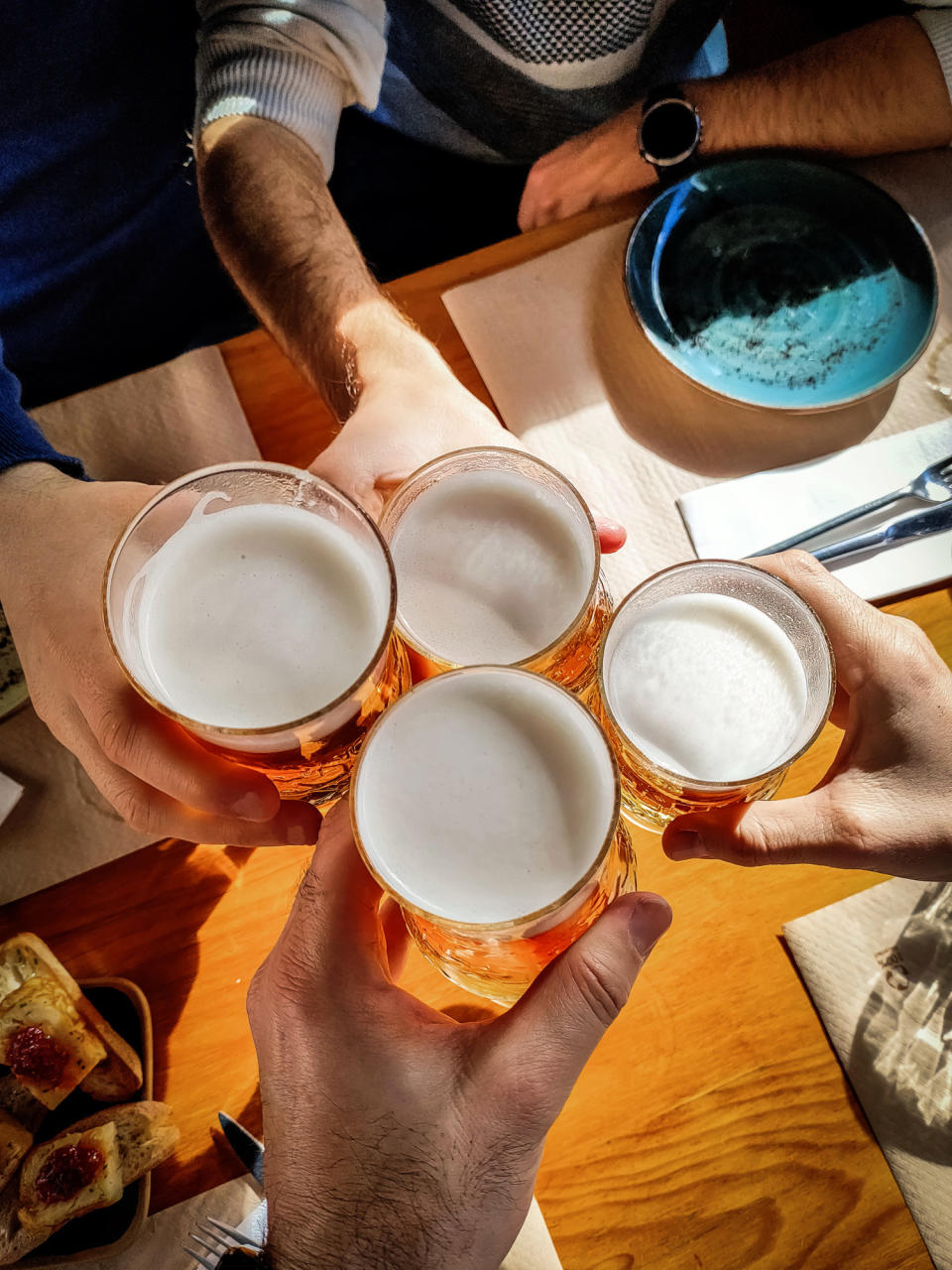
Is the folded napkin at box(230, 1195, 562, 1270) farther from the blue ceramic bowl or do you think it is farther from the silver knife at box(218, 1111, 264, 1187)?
the blue ceramic bowl

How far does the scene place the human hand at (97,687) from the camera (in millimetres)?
818

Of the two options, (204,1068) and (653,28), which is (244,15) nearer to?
(653,28)

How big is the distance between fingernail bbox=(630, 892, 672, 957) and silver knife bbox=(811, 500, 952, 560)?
61 cm

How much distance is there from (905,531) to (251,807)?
919mm

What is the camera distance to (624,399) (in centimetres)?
127

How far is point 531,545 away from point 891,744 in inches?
17.0

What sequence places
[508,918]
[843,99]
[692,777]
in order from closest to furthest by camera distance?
[508,918]
[692,777]
[843,99]

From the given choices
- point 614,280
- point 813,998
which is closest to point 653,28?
point 614,280

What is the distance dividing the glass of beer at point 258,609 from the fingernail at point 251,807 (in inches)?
1.2

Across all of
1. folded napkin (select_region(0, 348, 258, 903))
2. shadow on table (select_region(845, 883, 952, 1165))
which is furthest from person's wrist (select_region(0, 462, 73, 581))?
shadow on table (select_region(845, 883, 952, 1165))

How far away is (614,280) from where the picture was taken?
1.33 m

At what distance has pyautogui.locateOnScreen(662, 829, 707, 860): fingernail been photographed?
0.83 metres

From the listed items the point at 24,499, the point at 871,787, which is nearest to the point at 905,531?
the point at 871,787

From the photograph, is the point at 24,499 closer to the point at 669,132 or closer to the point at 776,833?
the point at 776,833
